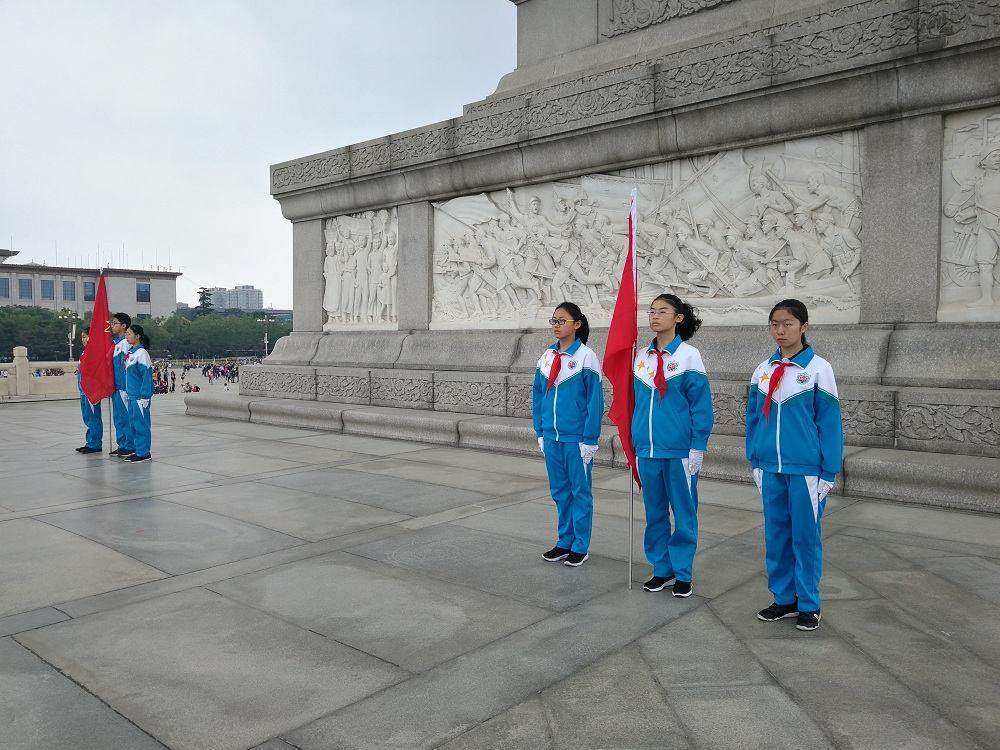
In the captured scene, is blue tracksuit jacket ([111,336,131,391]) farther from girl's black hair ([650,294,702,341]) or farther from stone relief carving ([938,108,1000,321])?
stone relief carving ([938,108,1000,321])

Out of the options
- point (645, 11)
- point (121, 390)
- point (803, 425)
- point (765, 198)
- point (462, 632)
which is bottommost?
point (462, 632)

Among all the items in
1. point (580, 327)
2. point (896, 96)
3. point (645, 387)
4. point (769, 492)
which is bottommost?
point (769, 492)

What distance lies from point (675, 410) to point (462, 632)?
1571 millimetres

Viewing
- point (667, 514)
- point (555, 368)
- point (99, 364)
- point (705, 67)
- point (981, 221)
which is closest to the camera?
point (667, 514)

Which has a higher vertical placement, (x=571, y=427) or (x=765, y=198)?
(x=765, y=198)

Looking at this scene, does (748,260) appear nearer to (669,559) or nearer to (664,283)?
(664,283)

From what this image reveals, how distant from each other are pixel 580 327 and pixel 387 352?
6.84m

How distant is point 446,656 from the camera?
3.35 m

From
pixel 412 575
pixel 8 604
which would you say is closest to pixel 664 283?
pixel 412 575

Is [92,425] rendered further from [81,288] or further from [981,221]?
[81,288]

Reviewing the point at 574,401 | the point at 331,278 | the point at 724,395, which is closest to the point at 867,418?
the point at 724,395

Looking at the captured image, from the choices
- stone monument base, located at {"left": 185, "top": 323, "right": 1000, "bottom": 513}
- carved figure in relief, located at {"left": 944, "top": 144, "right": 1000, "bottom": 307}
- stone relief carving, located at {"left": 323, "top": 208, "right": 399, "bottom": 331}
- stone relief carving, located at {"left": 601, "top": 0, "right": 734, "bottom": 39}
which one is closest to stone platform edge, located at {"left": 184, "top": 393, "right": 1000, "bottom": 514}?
stone monument base, located at {"left": 185, "top": 323, "right": 1000, "bottom": 513}

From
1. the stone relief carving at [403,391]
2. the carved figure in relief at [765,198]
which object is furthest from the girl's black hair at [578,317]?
the stone relief carving at [403,391]

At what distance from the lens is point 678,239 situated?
28.7 ft
